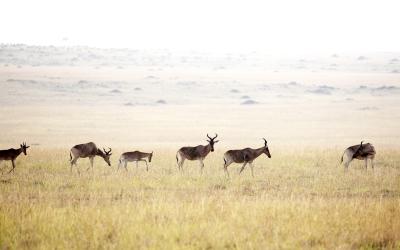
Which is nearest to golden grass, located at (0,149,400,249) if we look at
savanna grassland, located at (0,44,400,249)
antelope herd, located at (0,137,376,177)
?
savanna grassland, located at (0,44,400,249)

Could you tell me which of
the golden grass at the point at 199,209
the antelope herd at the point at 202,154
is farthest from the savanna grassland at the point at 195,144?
the antelope herd at the point at 202,154

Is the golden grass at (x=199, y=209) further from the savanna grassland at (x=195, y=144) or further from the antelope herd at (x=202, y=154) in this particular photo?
the antelope herd at (x=202, y=154)

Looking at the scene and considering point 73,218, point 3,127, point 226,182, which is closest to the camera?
point 73,218

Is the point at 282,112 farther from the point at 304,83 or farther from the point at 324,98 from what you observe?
the point at 304,83

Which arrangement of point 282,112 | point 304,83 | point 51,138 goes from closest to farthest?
point 51,138 < point 282,112 < point 304,83

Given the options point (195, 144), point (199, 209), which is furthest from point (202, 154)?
point (195, 144)

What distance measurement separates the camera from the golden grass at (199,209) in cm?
993

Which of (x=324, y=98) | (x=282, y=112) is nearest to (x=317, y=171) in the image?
(x=282, y=112)

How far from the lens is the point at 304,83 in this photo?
268 ft

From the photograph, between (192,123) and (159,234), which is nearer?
(159,234)

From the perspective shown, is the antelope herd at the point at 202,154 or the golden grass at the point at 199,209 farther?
the antelope herd at the point at 202,154

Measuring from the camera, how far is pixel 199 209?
39.4 ft

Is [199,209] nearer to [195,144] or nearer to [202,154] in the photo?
[202,154]

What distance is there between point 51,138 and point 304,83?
47.3 metres
